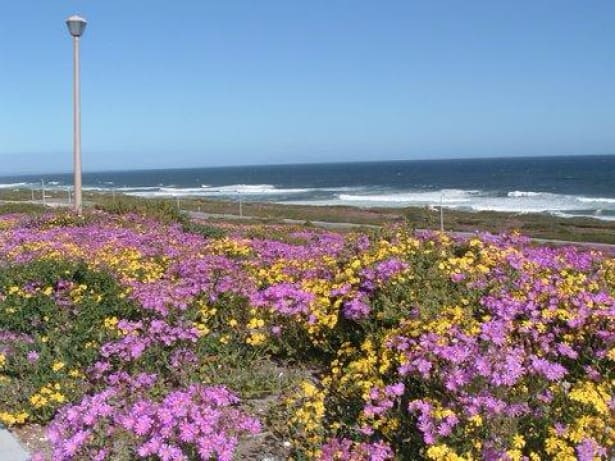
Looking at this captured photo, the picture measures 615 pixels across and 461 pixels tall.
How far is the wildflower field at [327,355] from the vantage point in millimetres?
3283

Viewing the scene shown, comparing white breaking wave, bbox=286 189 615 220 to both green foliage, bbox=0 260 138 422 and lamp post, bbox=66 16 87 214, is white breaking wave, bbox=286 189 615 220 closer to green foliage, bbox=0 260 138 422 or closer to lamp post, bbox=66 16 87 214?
lamp post, bbox=66 16 87 214

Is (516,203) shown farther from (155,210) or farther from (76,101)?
(76,101)

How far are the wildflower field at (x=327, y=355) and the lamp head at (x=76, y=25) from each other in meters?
10.0

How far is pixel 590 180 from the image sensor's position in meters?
96.3

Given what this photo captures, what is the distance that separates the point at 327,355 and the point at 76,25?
43.2 feet

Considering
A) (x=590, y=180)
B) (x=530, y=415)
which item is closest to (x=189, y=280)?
(x=530, y=415)

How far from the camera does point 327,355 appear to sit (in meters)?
5.46

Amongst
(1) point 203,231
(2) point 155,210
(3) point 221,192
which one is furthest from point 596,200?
(1) point 203,231

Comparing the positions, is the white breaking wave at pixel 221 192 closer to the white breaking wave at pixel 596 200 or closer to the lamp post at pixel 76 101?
the white breaking wave at pixel 596 200

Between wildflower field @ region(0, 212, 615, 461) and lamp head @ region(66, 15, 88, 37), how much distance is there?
32.8ft

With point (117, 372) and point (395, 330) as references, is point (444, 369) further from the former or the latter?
point (117, 372)

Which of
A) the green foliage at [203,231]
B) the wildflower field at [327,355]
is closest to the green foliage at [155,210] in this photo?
the green foliage at [203,231]

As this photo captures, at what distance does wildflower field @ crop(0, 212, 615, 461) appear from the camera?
3.28 meters

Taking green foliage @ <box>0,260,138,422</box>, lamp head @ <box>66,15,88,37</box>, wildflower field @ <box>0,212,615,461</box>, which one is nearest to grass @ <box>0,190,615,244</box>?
lamp head @ <box>66,15,88,37</box>
